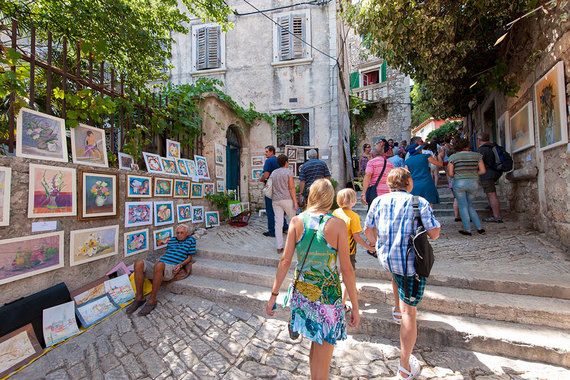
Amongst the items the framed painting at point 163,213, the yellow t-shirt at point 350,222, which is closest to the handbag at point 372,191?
the yellow t-shirt at point 350,222

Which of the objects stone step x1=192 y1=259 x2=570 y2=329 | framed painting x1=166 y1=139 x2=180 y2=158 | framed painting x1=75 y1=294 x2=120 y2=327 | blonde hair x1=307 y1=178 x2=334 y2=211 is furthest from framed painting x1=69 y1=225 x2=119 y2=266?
blonde hair x1=307 y1=178 x2=334 y2=211

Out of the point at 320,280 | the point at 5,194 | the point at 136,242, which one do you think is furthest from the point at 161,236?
the point at 320,280

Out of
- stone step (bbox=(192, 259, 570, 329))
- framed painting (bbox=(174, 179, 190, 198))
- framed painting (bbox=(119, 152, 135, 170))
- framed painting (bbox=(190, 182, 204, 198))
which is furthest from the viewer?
framed painting (bbox=(190, 182, 204, 198))

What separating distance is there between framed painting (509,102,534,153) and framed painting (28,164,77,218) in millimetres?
7006

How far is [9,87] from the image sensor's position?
9.46 feet

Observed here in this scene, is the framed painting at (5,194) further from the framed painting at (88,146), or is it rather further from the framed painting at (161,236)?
the framed painting at (161,236)

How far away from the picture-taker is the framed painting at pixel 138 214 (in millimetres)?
4268

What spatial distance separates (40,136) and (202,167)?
11.1 ft

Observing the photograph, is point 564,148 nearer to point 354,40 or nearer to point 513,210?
point 513,210

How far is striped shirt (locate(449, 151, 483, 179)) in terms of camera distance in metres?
4.63

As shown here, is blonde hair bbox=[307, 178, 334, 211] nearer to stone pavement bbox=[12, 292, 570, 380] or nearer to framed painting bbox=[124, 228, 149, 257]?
stone pavement bbox=[12, 292, 570, 380]

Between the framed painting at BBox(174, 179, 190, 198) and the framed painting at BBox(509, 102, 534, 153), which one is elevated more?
the framed painting at BBox(509, 102, 534, 153)

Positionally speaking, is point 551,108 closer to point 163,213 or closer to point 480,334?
point 480,334

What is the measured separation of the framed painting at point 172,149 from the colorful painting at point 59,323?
10.0 feet
